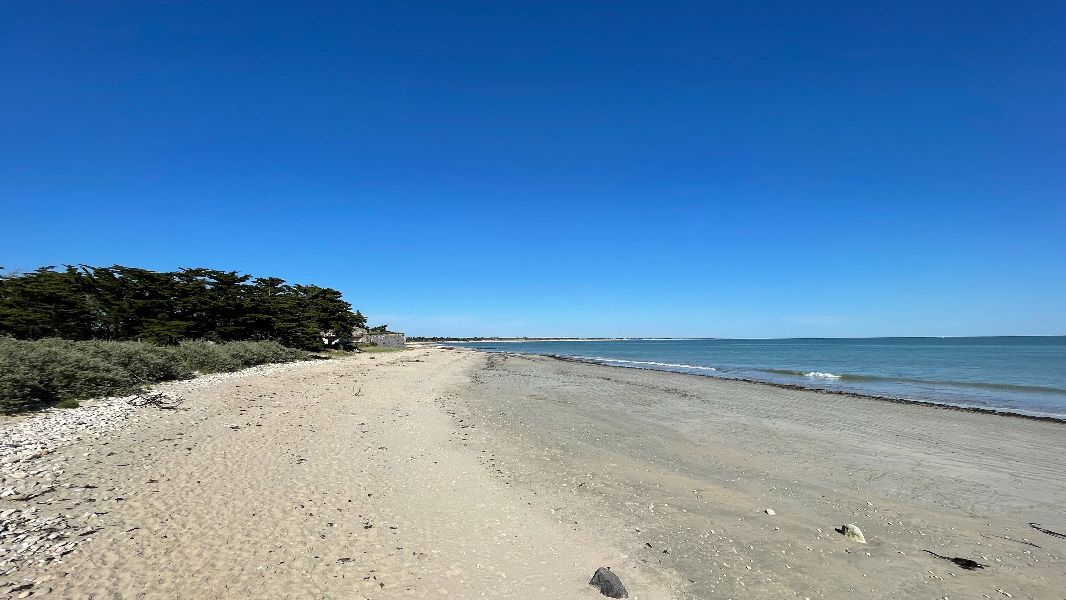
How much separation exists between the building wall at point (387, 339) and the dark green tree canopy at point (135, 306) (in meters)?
39.5

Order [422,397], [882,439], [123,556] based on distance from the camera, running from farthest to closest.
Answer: [422,397] → [882,439] → [123,556]

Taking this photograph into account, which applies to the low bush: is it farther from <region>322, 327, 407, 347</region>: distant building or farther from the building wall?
the building wall

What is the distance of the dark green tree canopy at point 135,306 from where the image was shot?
34.4 meters

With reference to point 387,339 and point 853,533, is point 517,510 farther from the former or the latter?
point 387,339

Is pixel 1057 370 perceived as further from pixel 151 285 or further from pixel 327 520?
pixel 151 285

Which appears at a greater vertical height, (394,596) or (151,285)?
(151,285)

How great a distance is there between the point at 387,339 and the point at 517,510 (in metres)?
86.0

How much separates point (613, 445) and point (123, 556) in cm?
1042

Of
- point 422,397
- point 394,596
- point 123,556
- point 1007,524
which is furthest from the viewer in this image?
point 422,397

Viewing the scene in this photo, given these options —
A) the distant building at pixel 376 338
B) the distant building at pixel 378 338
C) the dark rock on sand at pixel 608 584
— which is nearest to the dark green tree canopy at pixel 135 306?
the distant building at pixel 376 338

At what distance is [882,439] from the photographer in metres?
14.8

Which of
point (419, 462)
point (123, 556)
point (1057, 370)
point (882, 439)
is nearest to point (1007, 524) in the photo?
point (882, 439)

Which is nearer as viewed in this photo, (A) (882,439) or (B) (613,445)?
(B) (613,445)

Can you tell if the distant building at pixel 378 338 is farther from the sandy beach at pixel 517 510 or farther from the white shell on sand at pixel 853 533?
the white shell on sand at pixel 853 533
